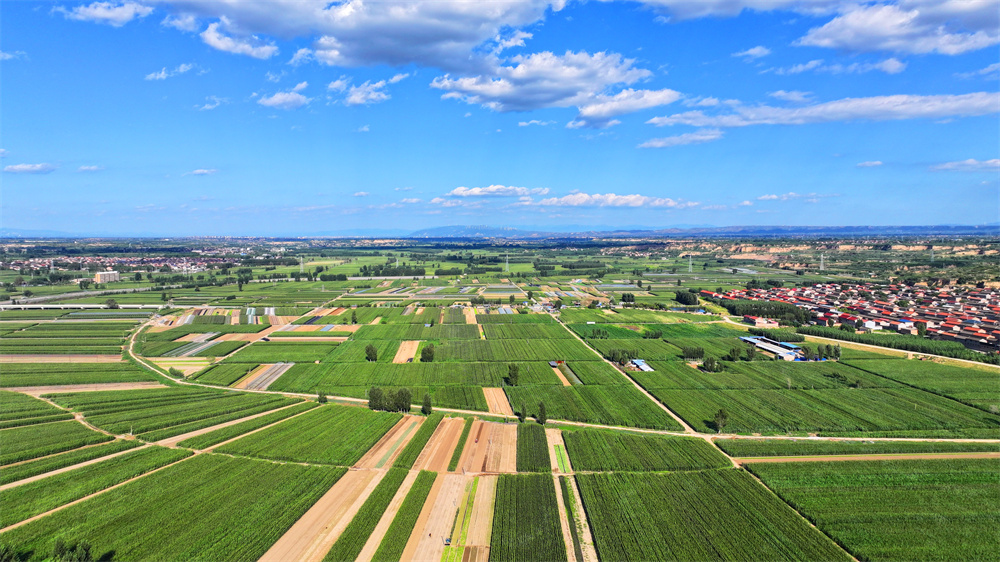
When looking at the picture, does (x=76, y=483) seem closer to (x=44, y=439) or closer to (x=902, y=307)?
(x=44, y=439)

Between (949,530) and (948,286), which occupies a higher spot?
(948,286)

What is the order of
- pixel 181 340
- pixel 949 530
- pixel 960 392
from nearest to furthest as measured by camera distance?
pixel 949 530
pixel 960 392
pixel 181 340

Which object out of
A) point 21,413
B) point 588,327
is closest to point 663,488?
point 588,327

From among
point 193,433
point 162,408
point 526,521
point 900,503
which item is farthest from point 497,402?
point 162,408

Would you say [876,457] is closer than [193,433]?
Yes

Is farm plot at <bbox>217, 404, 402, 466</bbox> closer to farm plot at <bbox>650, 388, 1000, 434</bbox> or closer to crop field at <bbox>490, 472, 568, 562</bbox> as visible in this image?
crop field at <bbox>490, 472, 568, 562</bbox>

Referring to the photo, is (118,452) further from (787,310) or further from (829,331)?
(787,310)

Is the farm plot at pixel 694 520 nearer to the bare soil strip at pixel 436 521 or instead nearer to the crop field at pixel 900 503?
the crop field at pixel 900 503

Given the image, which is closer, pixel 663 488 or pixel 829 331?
pixel 663 488
